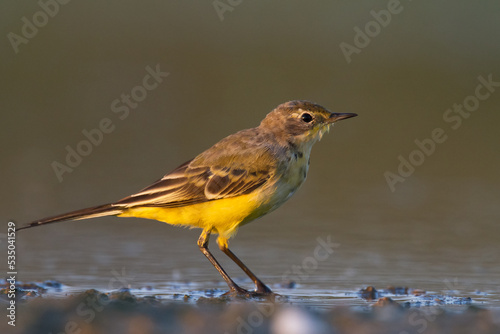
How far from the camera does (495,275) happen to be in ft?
35.4

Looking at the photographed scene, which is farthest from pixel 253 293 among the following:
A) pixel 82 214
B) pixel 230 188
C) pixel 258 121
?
pixel 258 121

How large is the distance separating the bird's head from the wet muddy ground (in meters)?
2.29

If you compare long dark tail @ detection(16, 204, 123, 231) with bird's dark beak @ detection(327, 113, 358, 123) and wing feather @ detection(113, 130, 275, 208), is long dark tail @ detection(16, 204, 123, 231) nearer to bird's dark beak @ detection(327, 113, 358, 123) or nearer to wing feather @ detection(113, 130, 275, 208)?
wing feather @ detection(113, 130, 275, 208)

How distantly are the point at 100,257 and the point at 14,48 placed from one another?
14.9m

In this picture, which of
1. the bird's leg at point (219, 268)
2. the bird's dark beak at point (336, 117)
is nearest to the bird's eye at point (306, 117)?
the bird's dark beak at point (336, 117)

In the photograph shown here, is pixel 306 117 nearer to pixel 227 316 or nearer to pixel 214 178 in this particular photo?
pixel 214 178

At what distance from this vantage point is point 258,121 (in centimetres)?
2181

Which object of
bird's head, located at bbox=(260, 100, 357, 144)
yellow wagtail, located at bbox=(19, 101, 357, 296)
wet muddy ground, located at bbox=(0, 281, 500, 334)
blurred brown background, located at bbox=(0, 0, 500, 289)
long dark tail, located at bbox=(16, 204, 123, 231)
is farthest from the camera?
blurred brown background, located at bbox=(0, 0, 500, 289)

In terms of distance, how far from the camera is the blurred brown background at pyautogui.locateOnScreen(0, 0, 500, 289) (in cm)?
1187

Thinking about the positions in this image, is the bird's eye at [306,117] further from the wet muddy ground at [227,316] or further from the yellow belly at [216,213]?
the wet muddy ground at [227,316]

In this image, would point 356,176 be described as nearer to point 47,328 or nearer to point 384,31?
point 47,328

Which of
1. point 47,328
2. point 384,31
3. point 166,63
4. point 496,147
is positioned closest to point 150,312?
point 47,328

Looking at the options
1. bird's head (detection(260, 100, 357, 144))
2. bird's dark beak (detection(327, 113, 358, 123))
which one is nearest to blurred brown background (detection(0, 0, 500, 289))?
bird's head (detection(260, 100, 357, 144))

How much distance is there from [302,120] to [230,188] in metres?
1.26
